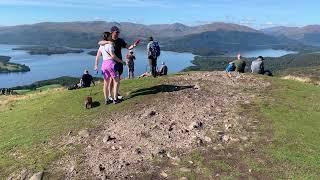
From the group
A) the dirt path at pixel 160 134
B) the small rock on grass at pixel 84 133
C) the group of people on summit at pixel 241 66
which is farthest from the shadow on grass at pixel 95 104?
the group of people on summit at pixel 241 66

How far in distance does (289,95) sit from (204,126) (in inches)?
280

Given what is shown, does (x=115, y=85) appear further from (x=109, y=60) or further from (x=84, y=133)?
(x=84, y=133)

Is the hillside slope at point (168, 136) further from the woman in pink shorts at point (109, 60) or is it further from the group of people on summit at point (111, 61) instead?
the woman in pink shorts at point (109, 60)

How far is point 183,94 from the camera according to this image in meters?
19.0

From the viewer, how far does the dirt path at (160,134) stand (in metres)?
12.4

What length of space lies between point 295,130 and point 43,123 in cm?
904

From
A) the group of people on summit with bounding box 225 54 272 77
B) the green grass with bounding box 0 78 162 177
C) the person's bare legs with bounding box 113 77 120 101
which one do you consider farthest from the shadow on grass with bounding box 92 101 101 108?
the group of people on summit with bounding box 225 54 272 77

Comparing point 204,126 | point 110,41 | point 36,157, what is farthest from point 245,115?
point 36,157

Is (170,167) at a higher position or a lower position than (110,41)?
lower

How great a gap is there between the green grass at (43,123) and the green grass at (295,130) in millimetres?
5543

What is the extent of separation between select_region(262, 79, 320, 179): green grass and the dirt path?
92 cm

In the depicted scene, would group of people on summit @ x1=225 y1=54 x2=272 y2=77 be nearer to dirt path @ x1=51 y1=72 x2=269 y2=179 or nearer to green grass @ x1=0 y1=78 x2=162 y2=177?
green grass @ x1=0 y1=78 x2=162 y2=177

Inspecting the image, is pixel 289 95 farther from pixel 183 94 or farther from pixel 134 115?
pixel 134 115

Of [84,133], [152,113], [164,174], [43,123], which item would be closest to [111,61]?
[152,113]
